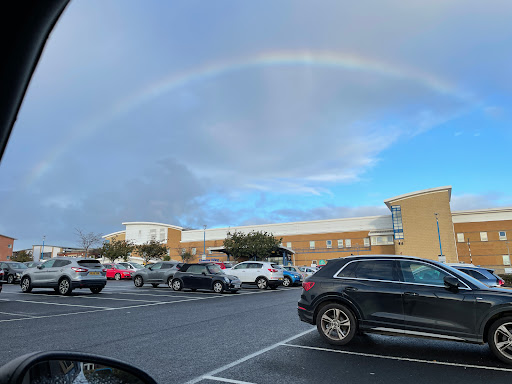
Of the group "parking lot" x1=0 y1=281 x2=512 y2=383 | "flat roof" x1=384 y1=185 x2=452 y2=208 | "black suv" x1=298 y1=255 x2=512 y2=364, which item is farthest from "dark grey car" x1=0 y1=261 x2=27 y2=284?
"flat roof" x1=384 y1=185 x2=452 y2=208

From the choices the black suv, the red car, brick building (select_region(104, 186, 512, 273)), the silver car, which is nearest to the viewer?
the black suv

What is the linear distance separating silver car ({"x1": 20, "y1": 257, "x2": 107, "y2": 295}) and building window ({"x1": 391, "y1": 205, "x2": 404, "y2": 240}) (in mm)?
63415

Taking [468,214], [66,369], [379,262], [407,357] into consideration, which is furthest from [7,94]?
[468,214]

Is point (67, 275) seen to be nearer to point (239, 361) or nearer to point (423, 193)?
point (239, 361)

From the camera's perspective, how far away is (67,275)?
15945mm

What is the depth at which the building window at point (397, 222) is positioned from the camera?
231ft

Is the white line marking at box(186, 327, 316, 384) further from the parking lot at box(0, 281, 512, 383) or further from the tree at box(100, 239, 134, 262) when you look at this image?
the tree at box(100, 239, 134, 262)

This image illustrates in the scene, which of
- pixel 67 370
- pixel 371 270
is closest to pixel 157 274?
pixel 371 270

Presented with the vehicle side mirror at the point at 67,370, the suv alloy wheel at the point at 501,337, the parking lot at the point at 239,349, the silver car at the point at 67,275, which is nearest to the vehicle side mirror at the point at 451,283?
the suv alloy wheel at the point at 501,337

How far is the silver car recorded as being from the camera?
1595 cm

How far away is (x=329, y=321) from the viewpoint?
7.30 m

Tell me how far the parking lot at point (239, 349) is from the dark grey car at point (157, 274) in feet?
36.9

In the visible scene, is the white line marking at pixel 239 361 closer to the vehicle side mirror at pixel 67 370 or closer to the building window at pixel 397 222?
the vehicle side mirror at pixel 67 370

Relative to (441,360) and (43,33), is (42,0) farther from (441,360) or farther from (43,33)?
(441,360)
